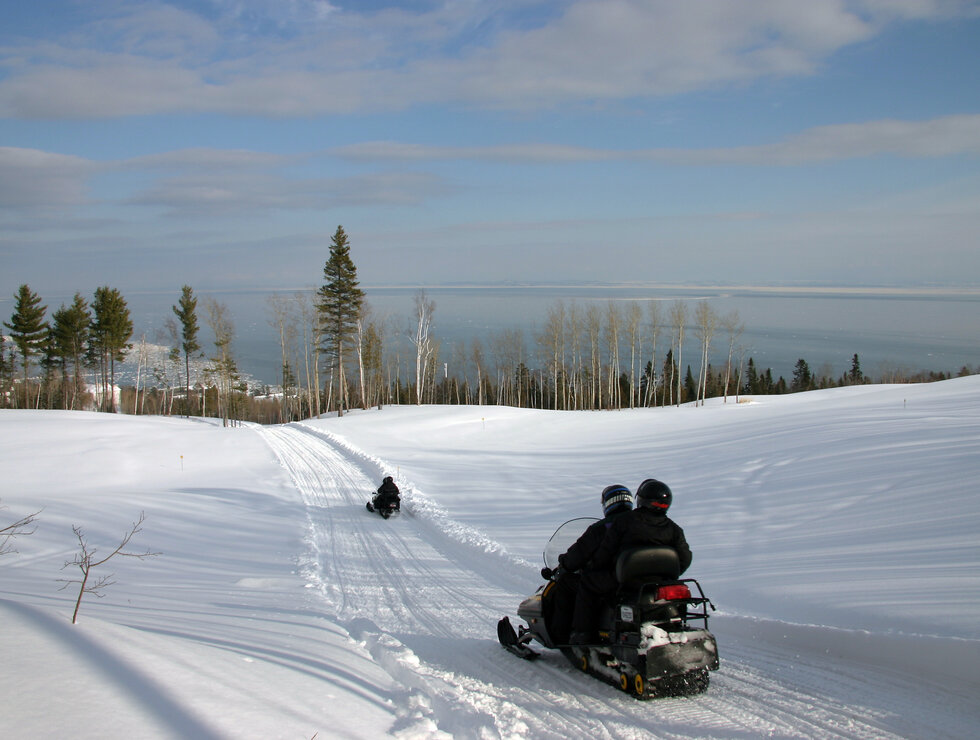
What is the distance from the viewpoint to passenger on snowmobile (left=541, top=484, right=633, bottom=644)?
4.63 metres

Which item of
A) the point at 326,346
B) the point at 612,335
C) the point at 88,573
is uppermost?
the point at 612,335

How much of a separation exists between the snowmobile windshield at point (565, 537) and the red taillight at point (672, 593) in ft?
3.21

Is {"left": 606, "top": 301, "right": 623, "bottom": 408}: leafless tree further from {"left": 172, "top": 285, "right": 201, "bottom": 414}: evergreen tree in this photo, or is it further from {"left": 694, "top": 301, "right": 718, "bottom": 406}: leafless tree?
{"left": 172, "top": 285, "right": 201, "bottom": 414}: evergreen tree

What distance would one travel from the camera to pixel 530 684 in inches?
183

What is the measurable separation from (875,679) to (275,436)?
26664 mm

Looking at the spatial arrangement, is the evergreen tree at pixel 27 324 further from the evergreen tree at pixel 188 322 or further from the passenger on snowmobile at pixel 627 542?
the passenger on snowmobile at pixel 627 542

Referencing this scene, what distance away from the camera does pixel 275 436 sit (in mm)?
27594

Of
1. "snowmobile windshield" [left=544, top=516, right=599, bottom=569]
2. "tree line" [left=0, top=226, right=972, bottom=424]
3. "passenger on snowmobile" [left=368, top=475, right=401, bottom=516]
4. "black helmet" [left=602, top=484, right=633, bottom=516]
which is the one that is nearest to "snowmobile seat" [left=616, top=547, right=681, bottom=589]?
"black helmet" [left=602, top=484, right=633, bottom=516]

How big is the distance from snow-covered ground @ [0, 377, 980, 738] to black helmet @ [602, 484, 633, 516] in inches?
55.2

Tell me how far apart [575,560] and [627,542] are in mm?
556

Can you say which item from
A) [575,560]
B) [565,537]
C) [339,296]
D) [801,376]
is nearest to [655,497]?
[575,560]

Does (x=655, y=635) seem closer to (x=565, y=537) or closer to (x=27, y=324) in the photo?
(x=565, y=537)

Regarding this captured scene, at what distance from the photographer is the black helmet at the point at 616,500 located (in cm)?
466

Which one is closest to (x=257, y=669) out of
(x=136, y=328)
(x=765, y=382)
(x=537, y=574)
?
(x=537, y=574)
